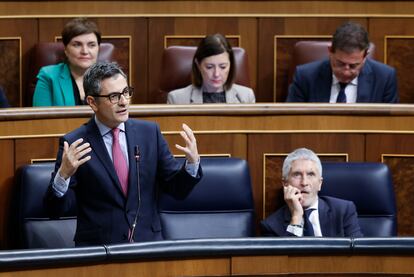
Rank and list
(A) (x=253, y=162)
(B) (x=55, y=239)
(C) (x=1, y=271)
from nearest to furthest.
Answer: (C) (x=1, y=271) < (B) (x=55, y=239) < (A) (x=253, y=162)

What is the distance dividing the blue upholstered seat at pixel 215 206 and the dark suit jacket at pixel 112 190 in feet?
0.63

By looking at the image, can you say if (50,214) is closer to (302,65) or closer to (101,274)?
(101,274)

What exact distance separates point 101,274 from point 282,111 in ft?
2.34

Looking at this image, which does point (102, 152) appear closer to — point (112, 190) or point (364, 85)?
point (112, 190)

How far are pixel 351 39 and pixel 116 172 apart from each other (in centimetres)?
68

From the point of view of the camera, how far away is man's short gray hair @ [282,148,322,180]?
183cm

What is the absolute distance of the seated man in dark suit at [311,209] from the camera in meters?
1.82

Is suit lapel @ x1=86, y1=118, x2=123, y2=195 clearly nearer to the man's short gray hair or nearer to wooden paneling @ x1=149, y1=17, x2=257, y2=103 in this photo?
the man's short gray hair

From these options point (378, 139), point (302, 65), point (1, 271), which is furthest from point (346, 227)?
point (1, 271)

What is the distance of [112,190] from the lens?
1627mm

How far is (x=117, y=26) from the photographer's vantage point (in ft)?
7.98

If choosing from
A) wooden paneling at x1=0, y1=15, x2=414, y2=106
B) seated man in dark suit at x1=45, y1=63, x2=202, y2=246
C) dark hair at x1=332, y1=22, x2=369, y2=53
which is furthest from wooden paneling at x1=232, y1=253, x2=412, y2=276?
wooden paneling at x1=0, y1=15, x2=414, y2=106

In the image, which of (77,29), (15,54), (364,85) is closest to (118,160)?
(77,29)

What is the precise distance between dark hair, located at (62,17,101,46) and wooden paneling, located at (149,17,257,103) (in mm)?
247
